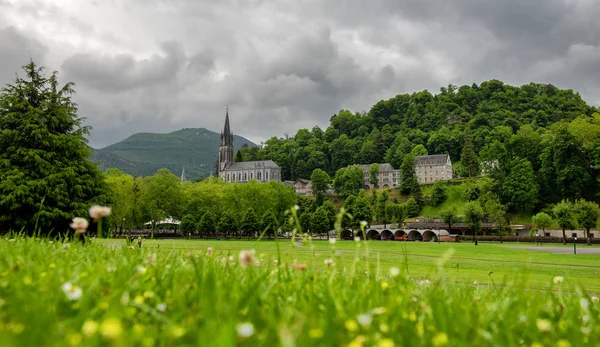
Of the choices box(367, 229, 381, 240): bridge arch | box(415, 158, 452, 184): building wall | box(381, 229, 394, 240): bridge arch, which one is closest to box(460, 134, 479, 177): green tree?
box(415, 158, 452, 184): building wall

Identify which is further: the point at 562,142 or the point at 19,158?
A: the point at 562,142

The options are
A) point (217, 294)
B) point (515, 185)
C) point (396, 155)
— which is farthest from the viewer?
point (396, 155)

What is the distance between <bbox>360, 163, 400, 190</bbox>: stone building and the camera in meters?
156

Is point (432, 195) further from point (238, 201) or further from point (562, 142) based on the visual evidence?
point (238, 201)

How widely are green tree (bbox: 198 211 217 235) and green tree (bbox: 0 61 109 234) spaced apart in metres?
55.3

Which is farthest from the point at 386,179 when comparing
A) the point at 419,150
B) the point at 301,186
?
the point at 301,186

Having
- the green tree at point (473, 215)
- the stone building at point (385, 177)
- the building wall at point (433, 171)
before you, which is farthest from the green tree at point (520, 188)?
the stone building at point (385, 177)

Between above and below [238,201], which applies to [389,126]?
above

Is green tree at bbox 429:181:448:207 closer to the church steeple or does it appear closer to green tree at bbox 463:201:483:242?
green tree at bbox 463:201:483:242

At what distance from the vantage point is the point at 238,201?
9025 centimetres

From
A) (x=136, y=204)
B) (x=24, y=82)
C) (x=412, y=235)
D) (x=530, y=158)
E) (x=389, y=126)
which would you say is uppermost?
(x=389, y=126)

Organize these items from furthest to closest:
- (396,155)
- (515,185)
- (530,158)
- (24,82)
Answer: (396,155), (530,158), (515,185), (24,82)

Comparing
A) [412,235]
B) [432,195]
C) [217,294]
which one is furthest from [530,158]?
[217,294]

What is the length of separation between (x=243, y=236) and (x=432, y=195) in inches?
2235
